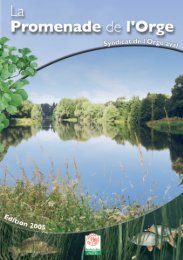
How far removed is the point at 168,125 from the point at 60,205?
1.25 m

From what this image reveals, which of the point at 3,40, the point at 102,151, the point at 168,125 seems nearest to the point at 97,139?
the point at 102,151

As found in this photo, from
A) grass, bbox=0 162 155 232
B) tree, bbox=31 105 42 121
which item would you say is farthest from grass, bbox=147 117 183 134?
tree, bbox=31 105 42 121

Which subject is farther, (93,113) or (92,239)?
(93,113)

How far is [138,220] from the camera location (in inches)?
296

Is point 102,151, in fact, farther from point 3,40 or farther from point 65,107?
point 3,40

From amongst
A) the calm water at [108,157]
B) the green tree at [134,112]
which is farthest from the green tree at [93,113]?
the green tree at [134,112]

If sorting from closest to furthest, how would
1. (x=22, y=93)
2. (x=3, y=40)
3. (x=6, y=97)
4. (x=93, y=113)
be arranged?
(x=6, y=97) → (x=22, y=93) → (x=3, y=40) → (x=93, y=113)

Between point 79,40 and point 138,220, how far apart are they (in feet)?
5.71

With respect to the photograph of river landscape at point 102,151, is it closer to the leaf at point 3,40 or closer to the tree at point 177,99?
the tree at point 177,99

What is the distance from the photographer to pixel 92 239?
24.7 feet

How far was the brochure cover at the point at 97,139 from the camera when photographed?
7520 mm

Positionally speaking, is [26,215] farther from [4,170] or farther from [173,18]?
[173,18]

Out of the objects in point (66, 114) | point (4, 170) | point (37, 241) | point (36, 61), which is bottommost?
point (37, 241)

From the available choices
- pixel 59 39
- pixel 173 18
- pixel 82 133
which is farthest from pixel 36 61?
pixel 173 18
